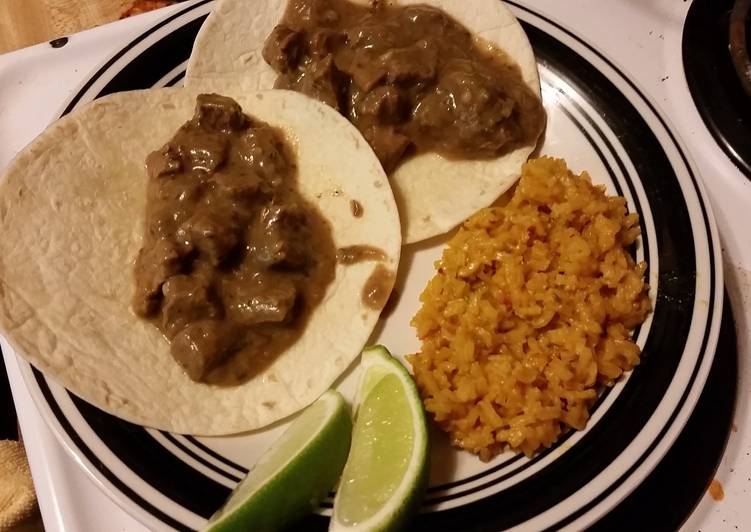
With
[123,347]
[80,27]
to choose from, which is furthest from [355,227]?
[80,27]

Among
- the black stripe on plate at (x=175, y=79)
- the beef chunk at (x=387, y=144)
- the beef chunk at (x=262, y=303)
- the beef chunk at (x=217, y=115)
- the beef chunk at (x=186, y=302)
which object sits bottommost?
the beef chunk at (x=262, y=303)

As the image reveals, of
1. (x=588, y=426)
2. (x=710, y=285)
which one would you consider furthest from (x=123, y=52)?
(x=710, y=285)

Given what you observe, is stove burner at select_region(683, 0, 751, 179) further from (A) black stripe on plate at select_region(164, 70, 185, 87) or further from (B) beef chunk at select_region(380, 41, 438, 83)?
(A) black stripe on plate at select_region(164, 70, 185, 87)

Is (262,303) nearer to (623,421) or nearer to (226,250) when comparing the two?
(226,250)

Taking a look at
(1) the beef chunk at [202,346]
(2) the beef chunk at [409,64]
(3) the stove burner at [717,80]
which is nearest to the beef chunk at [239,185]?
(1) the beef chunk at [202,346]

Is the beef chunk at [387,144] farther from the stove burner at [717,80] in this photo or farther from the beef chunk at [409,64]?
the stove burner at [717,80]

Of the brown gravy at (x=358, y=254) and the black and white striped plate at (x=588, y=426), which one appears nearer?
the black and white striped plate at (x=588, y=426)

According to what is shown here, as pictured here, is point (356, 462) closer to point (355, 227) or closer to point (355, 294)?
point (355, 294)
